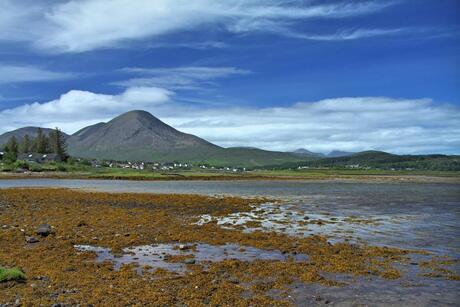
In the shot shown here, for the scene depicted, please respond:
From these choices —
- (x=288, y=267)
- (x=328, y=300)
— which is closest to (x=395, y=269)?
(x=288, y=267)

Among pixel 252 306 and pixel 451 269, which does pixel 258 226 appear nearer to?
pixel 451 269

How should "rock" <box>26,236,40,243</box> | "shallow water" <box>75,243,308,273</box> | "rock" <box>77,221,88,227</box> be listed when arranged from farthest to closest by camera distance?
"rock" <box>77,221,88,227</box> → "rock" <box>26,236,40,243</box> → "shallow water" <box>75,243,308,273</box>

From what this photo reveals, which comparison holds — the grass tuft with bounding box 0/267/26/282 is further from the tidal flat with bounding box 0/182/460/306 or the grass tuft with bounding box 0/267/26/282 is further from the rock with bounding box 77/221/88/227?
the rock with bounding box 77/221/88/227

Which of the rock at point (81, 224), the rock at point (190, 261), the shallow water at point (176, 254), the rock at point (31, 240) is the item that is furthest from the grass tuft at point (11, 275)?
the rock at point (81, 224)

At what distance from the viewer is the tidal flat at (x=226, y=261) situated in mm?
13797

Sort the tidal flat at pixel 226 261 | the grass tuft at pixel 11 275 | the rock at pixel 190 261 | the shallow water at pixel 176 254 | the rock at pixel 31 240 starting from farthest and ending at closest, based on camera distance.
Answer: the rock at pixel 31 240 → the rock at pixel 190 261 → the shallow water at pixel 176 254 → the grass tuft at pixel 11 275 → the tidal flat at pixel 226 261

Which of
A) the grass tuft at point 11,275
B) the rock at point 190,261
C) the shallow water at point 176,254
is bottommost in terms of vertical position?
the shallow water at point 176,254

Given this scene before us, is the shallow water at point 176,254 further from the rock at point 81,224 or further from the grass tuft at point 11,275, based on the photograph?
the rock at point 81,224

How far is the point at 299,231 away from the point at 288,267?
37.9 feet

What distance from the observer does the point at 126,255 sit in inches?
792

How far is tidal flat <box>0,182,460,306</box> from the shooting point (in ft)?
45.3

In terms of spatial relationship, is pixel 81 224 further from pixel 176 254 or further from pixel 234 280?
pixel 234 280

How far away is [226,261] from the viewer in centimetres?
1877

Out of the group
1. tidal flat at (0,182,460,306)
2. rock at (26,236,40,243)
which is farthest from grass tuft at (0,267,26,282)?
rock at (26,236,40,243)
